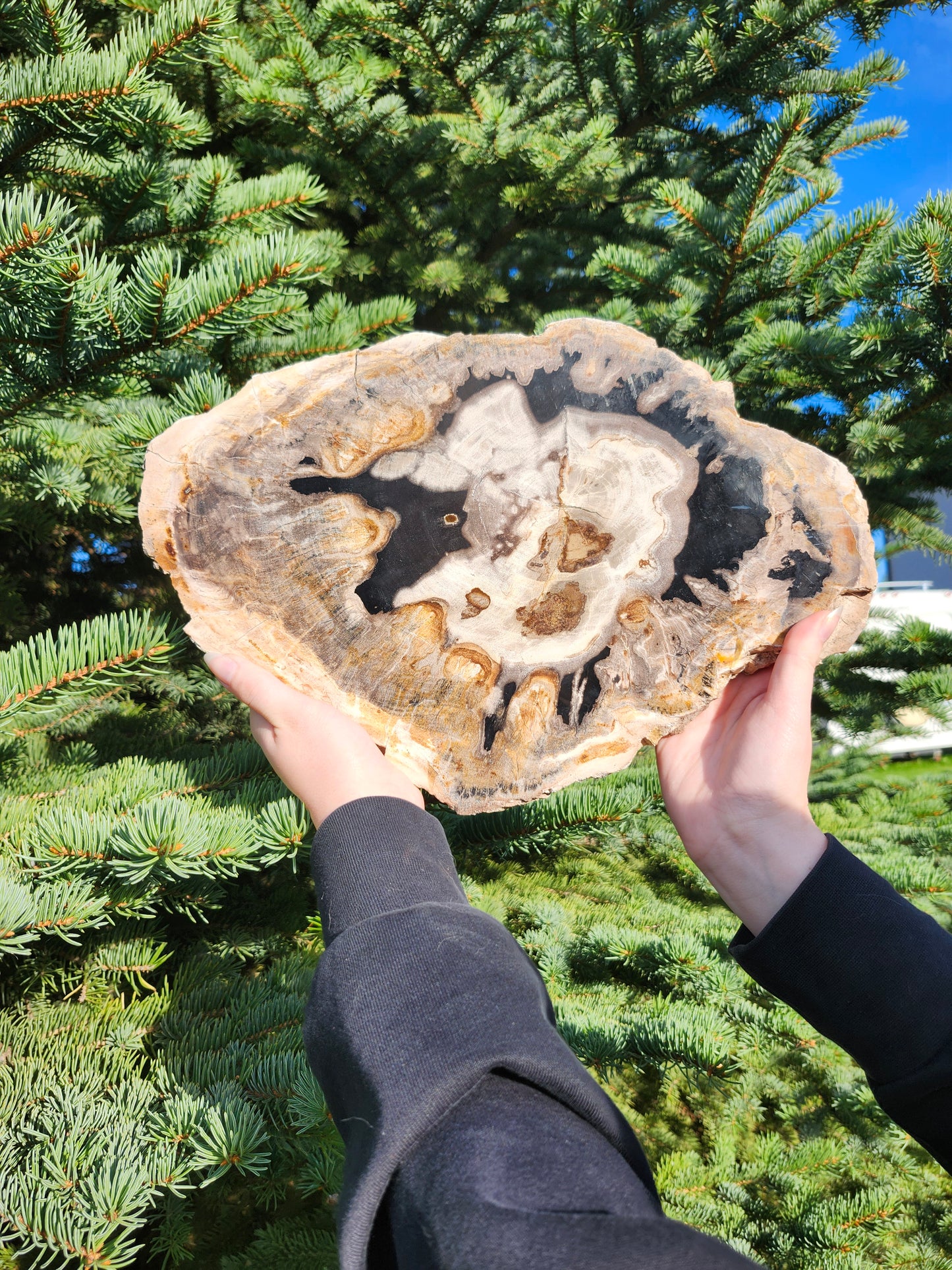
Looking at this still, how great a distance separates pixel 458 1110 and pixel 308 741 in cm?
57

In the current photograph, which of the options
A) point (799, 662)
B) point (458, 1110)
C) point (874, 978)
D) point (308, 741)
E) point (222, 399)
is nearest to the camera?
point (458, 1110)

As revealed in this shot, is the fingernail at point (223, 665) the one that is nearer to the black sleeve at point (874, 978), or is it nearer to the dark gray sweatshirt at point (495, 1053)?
the dark gray sweatshirt at point (495, 1053)

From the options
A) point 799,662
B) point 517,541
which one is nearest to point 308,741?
point 517,541

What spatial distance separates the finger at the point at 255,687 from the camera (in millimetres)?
1045

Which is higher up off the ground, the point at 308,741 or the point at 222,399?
the point at 222,399

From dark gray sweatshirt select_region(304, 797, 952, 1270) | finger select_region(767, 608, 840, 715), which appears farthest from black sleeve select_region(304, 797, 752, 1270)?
finger select_region(767, 608, 840, 715)

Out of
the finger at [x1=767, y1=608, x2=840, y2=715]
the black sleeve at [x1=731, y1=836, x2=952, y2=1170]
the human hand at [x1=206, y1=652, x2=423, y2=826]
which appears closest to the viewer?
the black sleeve at [x1=731, y1=836, x2=952, y2=1170]

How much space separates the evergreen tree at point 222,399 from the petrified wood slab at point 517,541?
29cm

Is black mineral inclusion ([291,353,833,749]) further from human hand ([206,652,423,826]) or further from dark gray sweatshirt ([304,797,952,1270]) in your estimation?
dark gray sweatshirt ([304,797,952,1270])

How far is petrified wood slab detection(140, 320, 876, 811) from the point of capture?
1124 millimetres

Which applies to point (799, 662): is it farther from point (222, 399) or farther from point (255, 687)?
point (222, 399)

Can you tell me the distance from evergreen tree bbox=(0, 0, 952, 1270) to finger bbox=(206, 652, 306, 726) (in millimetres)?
Answer: 225

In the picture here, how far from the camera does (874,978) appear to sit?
0.85m

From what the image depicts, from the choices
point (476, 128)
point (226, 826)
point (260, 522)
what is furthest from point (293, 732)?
Result: point (476, 128)
